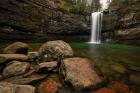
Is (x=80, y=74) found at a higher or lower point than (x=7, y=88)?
higher

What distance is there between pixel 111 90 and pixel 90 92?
0.72 metres

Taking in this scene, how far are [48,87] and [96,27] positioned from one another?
22763mm

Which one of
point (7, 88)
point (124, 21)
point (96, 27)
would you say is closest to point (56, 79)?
point (7, 88)

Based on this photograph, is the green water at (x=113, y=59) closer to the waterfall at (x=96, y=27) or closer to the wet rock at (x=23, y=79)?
the wet rock at (x=23, y=79)

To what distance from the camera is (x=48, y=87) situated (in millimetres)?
4867

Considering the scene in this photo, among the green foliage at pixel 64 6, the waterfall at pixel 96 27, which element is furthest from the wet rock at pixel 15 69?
the waterfall at pixel 96 27

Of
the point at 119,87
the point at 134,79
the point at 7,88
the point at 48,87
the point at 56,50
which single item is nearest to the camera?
the point at 7,88

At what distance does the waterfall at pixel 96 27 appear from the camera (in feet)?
86.3

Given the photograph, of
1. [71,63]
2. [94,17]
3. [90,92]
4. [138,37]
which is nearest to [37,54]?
[71,63]

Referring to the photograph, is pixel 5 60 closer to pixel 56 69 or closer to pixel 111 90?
pixel 56 69

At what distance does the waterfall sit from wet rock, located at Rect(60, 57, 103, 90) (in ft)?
68.1

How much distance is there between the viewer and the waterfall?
26312 mm

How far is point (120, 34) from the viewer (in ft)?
79.6

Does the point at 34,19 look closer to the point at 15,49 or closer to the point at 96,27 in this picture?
the point at 96,27
